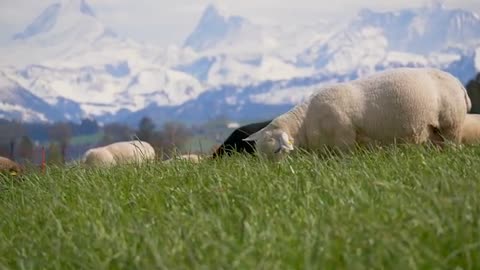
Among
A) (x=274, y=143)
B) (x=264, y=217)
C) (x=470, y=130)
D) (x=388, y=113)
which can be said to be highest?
(x=264, y=217)

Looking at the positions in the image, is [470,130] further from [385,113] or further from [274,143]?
[274,143]

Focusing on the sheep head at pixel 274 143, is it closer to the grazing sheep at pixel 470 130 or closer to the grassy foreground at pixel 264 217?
the grazing sheep at pixel 470 130

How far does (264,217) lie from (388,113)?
656cm

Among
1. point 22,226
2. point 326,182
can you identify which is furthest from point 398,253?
point 22,226

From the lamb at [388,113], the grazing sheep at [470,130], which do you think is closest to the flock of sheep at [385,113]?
the lamb at [388,113]

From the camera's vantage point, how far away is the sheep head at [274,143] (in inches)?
499

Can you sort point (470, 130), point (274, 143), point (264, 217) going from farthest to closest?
point (470, 130), point (274, 143), point (264, 217)

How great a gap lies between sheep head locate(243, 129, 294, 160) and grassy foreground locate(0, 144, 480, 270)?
126 inches

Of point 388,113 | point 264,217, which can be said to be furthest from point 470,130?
point 264,217

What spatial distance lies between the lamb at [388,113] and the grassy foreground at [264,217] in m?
3.31

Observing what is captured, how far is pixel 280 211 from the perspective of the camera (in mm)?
6562

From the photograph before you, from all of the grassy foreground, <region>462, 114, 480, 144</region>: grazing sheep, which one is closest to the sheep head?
<region>462, 114, 480, 144</region>: grazing sheep

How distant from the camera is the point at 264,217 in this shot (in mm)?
6516

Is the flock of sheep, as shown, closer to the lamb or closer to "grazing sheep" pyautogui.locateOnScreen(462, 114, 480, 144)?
the lamb
